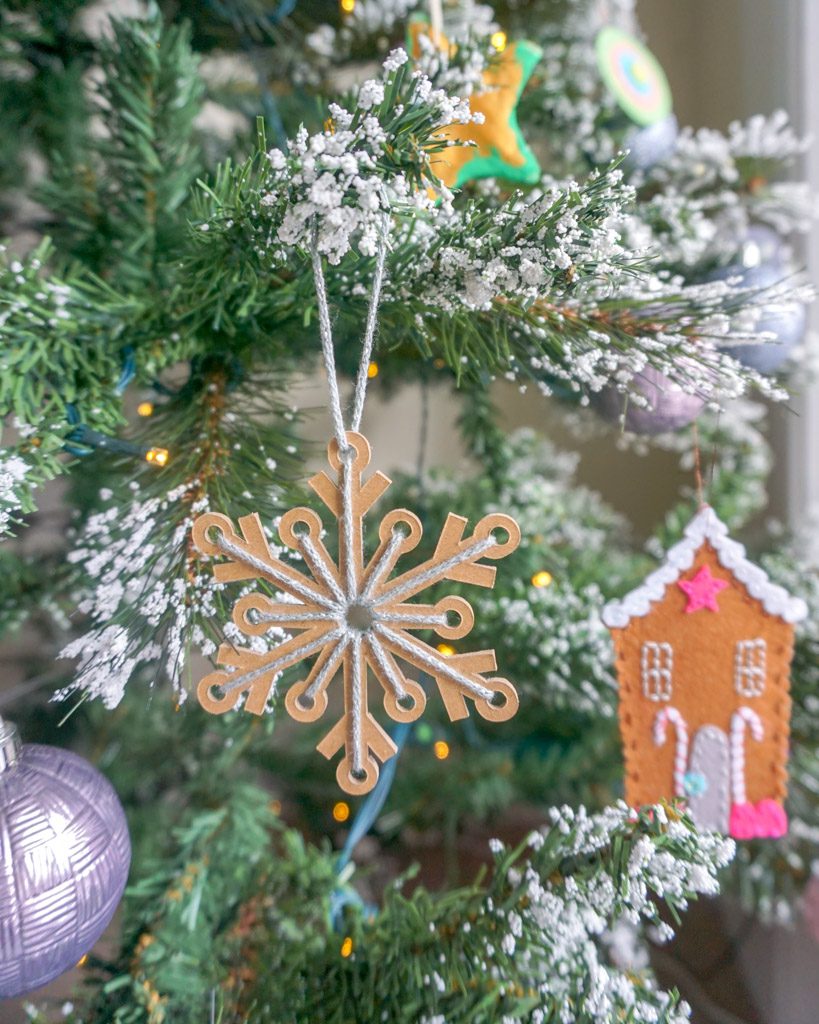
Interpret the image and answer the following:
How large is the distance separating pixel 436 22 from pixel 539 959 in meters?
0.52

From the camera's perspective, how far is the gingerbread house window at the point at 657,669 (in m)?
0.48

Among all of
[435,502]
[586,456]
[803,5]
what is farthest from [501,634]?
[803,5]

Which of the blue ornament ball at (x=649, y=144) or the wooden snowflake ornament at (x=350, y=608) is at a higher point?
the blue ornament ball at (x=649, y=144)

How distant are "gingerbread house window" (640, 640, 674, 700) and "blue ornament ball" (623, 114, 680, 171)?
12.8 inches

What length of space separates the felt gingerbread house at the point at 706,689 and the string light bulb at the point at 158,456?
0.90 feet

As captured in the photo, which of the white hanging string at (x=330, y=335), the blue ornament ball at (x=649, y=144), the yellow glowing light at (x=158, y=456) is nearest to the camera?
the white hanging string at (x=330, y=335)

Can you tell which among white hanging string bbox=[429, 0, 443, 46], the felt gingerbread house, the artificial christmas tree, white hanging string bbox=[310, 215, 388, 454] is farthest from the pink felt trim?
white hanging string bbox=[429, 0, 443, 46]

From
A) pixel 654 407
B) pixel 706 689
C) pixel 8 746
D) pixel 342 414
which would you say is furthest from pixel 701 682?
pixel 8 746

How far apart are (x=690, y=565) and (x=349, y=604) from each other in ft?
0.73

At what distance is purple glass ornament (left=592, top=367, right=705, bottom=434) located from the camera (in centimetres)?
47

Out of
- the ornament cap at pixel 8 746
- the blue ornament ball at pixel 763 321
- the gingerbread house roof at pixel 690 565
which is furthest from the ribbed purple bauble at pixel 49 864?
the blue ornament ball at pixel 763 321

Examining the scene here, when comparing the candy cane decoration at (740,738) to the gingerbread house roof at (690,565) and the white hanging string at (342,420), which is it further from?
the white hanging string at (342,420)

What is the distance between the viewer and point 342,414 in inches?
15.6

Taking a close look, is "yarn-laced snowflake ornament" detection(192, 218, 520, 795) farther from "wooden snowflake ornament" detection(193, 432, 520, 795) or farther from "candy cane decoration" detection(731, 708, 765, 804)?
"candy cane decoration" detection(731, 708, 765, 804)
